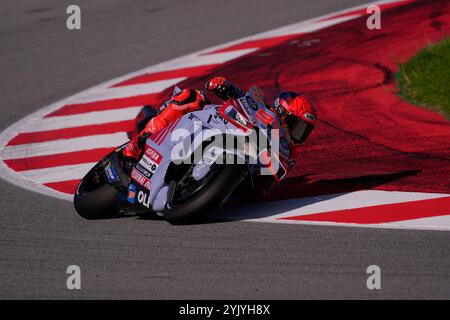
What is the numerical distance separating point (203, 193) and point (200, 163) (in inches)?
11.0

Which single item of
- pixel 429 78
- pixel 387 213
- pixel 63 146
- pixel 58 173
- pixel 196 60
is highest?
pixel 196 60

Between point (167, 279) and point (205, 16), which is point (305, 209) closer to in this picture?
point (167, 279)

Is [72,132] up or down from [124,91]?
down

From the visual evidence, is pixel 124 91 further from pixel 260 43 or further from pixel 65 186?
pixel 65 186

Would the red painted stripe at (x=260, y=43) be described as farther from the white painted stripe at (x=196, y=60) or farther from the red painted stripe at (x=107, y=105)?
the red painted stripe at (x=107, y=105)

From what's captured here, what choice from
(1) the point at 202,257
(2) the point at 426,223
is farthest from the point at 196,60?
(1) the point at 202,257

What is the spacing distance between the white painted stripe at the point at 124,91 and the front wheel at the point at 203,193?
5.32 m

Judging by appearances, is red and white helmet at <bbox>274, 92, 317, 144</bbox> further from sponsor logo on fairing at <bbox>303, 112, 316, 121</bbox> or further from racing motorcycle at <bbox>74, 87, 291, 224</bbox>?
racing motorcycle at <bbox>74, 87, 291, 224</bbox>

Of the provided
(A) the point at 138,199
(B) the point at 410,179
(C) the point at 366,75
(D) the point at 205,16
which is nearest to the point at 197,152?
(A) the point at 138,199

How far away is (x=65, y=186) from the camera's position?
9680 mm

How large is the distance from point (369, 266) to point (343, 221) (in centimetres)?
121

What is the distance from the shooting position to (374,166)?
989 cm
